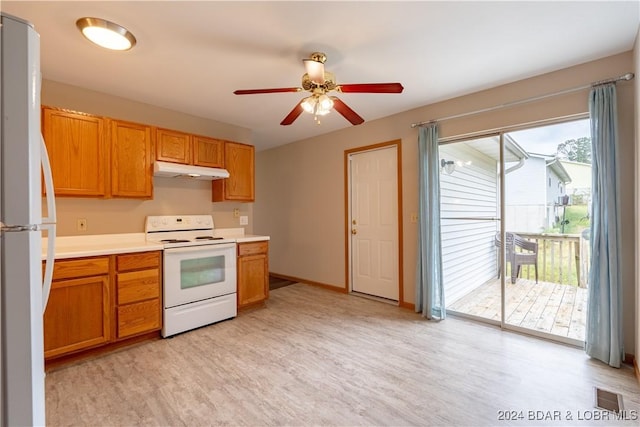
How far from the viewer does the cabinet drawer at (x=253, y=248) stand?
143 inches

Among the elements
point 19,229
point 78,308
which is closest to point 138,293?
point 78,308

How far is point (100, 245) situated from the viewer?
9.63ft

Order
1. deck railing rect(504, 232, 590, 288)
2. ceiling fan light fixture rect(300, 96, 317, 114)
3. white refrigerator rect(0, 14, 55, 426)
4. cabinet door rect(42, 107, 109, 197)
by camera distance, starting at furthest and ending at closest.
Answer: deck railing rect(504, 232, 590, 288) < cabinet door rect(42, 107, 109, 197) < ceiling fan light fixture rect(300, 96, 317, 114) < white refrigerator rect(0, 14, 55, 426)

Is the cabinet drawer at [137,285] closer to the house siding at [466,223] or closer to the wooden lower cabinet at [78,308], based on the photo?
the wooden lower cabinet at [78,308]

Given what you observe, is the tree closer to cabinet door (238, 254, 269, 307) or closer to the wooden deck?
the wooden deck

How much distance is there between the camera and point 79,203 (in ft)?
9.67

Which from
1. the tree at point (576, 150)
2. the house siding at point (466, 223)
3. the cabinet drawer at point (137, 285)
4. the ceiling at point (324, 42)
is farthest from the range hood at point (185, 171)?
the tree at point (576, 150)

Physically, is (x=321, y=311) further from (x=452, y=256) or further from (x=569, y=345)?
(x=569, y=345)

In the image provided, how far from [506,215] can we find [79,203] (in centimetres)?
447

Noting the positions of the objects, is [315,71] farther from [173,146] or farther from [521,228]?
[521,228]

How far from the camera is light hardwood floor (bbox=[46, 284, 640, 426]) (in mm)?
1832

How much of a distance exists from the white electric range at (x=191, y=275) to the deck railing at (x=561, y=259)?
3.32 m

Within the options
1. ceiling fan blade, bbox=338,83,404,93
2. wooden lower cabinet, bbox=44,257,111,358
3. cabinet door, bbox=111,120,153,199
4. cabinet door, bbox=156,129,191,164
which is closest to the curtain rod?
ceiling fan blade, bbox=338,83,404,93

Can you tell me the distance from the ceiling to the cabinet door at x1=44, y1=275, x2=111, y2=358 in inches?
74.9
